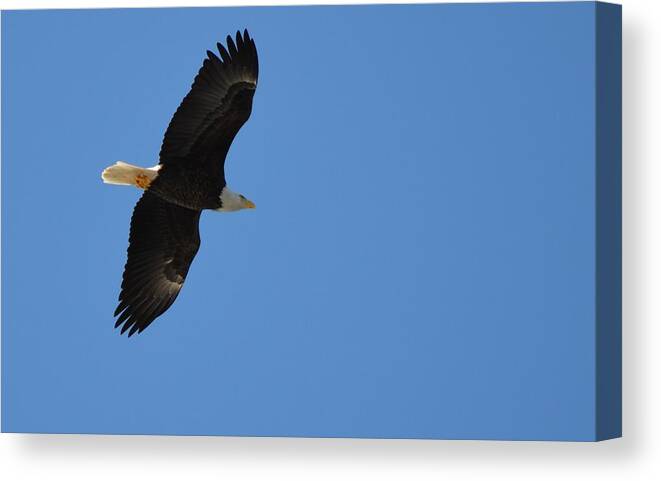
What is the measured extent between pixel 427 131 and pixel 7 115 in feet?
6.14

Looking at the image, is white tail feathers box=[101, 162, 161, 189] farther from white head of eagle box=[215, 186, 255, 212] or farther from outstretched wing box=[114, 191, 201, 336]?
white head of eagle box=[215, 186, 255, 212]

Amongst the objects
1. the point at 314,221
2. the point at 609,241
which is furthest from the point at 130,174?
the point at 609,241

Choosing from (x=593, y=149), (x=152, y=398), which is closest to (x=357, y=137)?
(x=593, y=149)

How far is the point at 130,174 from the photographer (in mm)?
7078

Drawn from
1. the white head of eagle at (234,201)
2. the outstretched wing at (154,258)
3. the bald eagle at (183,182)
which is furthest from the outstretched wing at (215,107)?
the outstretched wing at (154,258)

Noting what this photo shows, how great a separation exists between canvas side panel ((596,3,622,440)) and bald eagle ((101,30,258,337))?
4.72 feet

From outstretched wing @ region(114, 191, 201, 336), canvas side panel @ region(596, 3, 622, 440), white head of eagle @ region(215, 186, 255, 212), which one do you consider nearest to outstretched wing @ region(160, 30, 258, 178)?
white head of eagle @ region(215, 186, 255, 212)

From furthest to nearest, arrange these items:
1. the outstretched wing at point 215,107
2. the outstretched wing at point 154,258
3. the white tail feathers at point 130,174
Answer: the outstretched wing at point 154,258 < the white tail feathers at point 130,174 < the outstretched wing at point 215,107

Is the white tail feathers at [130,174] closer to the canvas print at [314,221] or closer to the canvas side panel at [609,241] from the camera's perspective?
the canvas print at [314,221]

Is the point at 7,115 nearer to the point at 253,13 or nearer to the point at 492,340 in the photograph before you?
the point at 253,13

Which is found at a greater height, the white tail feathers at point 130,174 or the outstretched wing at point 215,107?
the outstretched wing at point 215,107

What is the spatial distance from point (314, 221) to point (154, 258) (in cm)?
78

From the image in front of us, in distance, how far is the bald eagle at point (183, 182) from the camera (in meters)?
6.89

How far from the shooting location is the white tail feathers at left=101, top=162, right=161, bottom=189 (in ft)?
23.2
